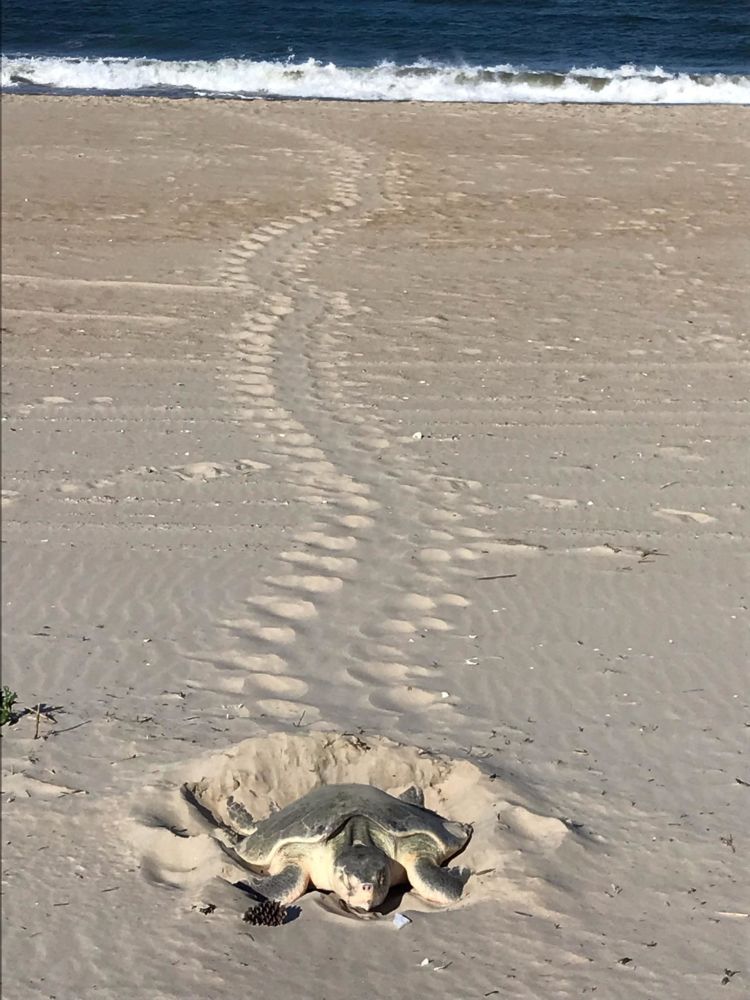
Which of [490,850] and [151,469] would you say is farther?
[151,469]

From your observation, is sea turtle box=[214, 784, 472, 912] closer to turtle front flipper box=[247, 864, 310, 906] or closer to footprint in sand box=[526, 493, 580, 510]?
turtle front flipper box=[247, 864, 310, 906]

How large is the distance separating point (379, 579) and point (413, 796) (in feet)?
4.90

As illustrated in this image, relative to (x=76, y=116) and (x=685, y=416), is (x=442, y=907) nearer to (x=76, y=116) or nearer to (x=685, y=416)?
(x=685, y=416)

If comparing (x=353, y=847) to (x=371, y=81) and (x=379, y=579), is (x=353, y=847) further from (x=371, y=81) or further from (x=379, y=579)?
(x=371, y=81)

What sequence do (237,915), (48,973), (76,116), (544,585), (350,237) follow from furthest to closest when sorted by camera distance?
(76,116), (350,237), (544,585), (237,915), (48,973)

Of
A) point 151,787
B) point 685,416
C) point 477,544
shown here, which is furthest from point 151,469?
point 685,416

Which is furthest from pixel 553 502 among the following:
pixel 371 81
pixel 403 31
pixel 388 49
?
pixel 403 31

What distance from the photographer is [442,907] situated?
3.85 m

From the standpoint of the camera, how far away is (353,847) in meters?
3.90

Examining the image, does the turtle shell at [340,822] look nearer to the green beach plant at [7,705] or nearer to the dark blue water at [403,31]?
the green beach plant at [7,705]

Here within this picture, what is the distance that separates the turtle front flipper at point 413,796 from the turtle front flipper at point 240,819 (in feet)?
1.68

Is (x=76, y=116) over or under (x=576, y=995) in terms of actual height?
over

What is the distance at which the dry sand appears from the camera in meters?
3.68

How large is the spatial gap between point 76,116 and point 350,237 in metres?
5.83
